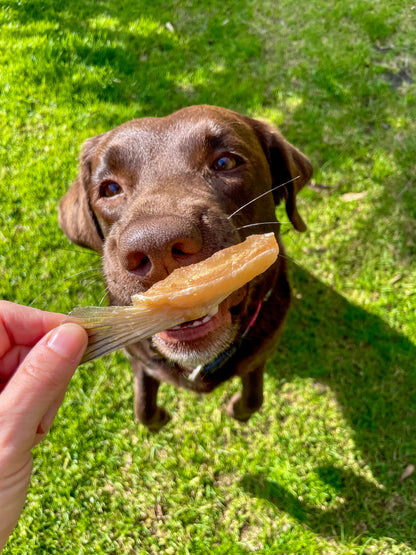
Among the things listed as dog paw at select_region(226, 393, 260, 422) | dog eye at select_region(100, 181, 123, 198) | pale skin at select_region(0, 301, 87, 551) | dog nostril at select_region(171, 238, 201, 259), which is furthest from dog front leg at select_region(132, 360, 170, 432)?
dog nostril at select_region(171, 238, 201, 259)

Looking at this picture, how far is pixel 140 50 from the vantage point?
500 cm

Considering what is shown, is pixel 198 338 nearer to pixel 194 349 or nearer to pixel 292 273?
pixel 194 349

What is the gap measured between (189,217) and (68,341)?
23.5 inches

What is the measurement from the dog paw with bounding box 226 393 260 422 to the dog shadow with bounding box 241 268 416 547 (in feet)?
1.49

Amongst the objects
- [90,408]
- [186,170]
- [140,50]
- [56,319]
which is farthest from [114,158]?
[140,50]

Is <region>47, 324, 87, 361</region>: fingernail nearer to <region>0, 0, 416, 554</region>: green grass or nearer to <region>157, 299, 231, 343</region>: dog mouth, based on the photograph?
<region>157, 299, 231, 343</region>: dog mouth

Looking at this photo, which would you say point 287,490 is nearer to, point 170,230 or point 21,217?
point 170,230

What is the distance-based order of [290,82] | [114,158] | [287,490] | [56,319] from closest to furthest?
[56,319] → [114,158] → [287,490] → [290,82]

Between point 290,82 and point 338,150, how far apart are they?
0.96 metres

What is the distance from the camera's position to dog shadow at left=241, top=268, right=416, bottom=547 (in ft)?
10.4

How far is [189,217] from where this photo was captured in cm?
162

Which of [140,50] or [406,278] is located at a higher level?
[140,50]

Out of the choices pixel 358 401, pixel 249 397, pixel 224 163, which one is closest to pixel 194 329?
pixel 224 163

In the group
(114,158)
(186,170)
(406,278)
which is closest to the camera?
(186,170)
